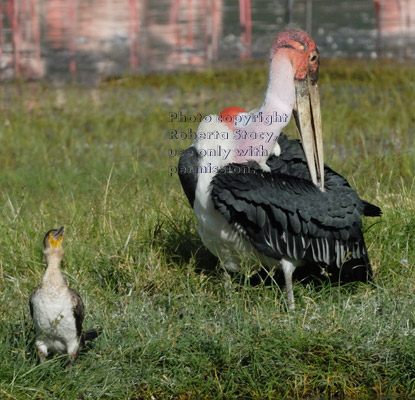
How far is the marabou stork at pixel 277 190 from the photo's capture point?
14.2 ft

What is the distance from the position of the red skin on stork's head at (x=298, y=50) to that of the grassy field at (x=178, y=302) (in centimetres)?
103

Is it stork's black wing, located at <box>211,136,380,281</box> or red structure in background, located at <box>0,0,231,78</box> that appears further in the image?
red structure in background, located at <box>0,0,231,78</box>

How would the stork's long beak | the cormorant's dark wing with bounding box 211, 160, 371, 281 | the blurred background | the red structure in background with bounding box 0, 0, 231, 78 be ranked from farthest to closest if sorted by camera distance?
1. the red structure in background with bounding box 0, 0, 231, 78
2. the blurred background
3. the stork's long beak
4. the cormorant's dark wing with bounding box 211, 160, 371, 281

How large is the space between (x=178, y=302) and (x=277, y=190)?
72 cm

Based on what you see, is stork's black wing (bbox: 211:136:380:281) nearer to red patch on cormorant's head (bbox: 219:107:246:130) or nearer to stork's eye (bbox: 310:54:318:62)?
red patch on cormorant's head (bbox: 219:107:246:130)

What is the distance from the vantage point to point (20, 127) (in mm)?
8594

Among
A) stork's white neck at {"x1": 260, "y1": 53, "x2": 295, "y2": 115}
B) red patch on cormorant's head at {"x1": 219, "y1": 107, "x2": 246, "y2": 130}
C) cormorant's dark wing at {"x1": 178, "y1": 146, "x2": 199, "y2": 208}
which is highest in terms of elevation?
stork's white neck at {"x1": 260, "y1": 53, "x2": 295, "y2": 115}

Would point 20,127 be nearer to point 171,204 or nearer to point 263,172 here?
point 171,204

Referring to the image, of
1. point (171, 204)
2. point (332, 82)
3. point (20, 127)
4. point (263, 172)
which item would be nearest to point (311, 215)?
point (263, 172)

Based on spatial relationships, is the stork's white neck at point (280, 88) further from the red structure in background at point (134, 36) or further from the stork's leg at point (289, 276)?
the red structure in background at point (134, 36)

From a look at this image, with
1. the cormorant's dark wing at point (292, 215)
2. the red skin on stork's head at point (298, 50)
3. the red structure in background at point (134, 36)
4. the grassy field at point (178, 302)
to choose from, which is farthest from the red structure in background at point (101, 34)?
the cormorant's dark wing at point (292, 215)

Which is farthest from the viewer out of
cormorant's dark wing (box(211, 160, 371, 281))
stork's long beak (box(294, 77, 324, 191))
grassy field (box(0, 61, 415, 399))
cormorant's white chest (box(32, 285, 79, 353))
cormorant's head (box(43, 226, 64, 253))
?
stork's long beak (box(294, 77, 324, 191))

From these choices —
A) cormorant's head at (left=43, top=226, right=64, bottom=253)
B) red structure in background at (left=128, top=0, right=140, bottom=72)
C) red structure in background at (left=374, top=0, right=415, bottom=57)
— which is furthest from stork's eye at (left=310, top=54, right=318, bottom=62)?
red structure in background at (left=374, top=0, right=415, bottom=57)

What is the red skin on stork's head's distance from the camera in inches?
→ 181
